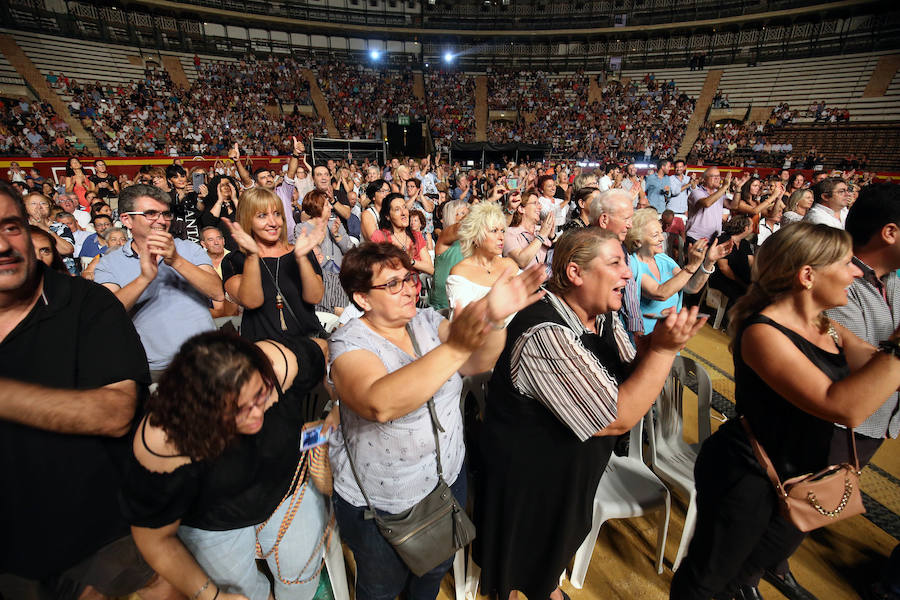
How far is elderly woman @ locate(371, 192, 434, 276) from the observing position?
401cm

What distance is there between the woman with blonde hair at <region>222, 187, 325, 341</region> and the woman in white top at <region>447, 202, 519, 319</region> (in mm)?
992

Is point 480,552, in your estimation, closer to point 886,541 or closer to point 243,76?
point 886,541

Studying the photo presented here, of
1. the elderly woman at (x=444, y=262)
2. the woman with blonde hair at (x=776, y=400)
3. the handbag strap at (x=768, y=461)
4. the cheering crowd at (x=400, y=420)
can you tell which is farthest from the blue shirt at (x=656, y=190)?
the handbag strap at (x=768, y=461)

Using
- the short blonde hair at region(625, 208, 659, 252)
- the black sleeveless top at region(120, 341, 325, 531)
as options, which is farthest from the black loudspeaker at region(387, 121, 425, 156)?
the black sleeveless top at region(120, 341, 325, 531)

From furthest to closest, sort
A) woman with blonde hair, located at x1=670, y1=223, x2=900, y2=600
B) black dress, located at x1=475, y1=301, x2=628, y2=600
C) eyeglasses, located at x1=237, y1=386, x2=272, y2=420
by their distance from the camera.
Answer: black dress, located at x1=475, y1=301, x2=628, y2=600
woman with blonde hair, located at x1=670, y1=223, x2=900, y2=600
eyeglasses, located at x1=237, y1=386, x2=272, y2=420

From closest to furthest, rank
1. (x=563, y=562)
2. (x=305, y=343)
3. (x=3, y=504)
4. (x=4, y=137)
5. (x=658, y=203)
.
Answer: (x=3, y=504)
(x=305, y=343)
(x=563, y=562)
(x=658, y=203)
(x=4, y=137)

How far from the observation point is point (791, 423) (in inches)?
60.2

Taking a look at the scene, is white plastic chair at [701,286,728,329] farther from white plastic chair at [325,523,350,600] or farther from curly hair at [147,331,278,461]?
curly hair at [147,331,278,461]

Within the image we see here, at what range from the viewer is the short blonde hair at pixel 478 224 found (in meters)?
3.03

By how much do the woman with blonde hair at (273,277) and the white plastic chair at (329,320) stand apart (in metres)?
0.70

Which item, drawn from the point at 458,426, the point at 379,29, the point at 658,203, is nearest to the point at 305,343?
the point at 458,426

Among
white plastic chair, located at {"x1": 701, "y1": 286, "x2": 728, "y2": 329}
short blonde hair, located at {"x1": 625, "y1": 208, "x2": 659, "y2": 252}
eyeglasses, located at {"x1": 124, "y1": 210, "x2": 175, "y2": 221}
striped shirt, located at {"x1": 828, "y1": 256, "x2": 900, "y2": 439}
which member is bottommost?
white plastic chair, located at {"x1": 701, "y1": 286, "x2": 728, "y2": 329}

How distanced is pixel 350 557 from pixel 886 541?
3.28 meters

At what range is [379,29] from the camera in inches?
1249
